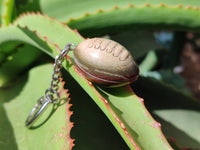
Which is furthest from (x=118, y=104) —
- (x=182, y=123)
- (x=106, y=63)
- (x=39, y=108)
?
(x=182, y=123)

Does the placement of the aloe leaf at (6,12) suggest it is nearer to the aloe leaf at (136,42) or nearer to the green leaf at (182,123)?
the aloe leaf at (136,42)

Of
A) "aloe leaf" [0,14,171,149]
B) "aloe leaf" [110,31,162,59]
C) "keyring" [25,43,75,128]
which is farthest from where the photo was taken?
"aloe leaf" [110,31,162,59]

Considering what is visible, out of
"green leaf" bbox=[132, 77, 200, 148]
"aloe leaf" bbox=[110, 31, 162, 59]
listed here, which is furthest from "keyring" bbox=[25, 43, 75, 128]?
"aloe leaf" bbox=[110, 31, 162, 59]

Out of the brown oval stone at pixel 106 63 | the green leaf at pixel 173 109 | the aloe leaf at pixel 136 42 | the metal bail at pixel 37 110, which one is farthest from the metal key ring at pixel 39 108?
the aloe leaf at pixel 136 42

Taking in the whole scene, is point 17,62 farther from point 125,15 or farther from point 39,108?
point 125,15

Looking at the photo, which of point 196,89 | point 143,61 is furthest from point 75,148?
point 196,89

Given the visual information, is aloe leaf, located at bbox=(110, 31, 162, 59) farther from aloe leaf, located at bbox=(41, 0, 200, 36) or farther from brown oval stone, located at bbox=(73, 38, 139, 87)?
brown oval stone, located at bbox=(73, 38, 139, 87)
